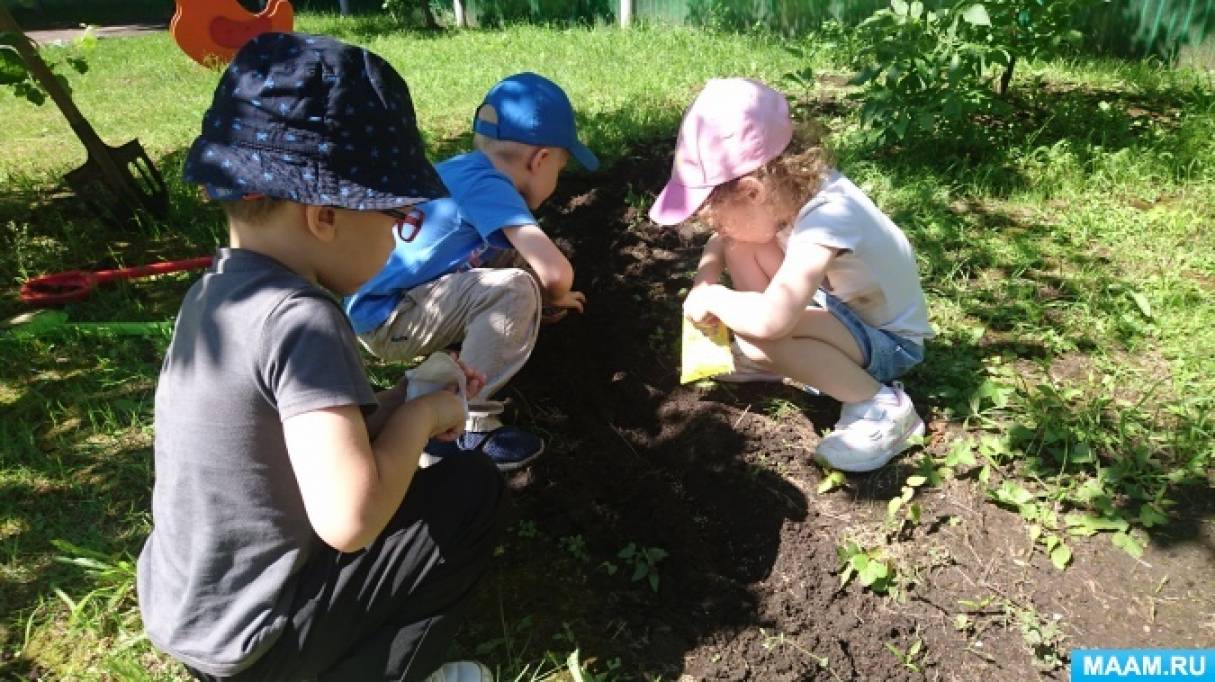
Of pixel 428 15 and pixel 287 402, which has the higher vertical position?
pixel 287 402

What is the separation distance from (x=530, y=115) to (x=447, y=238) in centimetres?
47

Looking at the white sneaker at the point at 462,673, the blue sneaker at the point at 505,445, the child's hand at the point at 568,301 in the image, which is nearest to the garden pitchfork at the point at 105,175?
the child's hand at the point at 568,301

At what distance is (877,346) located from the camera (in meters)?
2.29

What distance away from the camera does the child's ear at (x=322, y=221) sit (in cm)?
134

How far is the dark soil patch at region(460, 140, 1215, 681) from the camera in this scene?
179cm

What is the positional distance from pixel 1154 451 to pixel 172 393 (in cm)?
246

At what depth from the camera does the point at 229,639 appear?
4.49 feet

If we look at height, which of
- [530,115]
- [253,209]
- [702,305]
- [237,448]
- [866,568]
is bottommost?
[866,568]

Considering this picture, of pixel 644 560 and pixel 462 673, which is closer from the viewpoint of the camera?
pixel 462 673

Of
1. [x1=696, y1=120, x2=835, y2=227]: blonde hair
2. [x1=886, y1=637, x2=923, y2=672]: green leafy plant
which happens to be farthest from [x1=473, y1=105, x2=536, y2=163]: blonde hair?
[x1=886, y1=637, x2=923, y2=672]: green leafy plant

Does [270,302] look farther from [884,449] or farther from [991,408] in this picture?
[991,408]

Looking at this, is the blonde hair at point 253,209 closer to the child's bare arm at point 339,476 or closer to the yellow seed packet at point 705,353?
the child's bare arm at point 339,476

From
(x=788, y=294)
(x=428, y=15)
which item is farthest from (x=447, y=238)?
(x=428, y=15)

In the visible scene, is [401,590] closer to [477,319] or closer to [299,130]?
[299,130]
